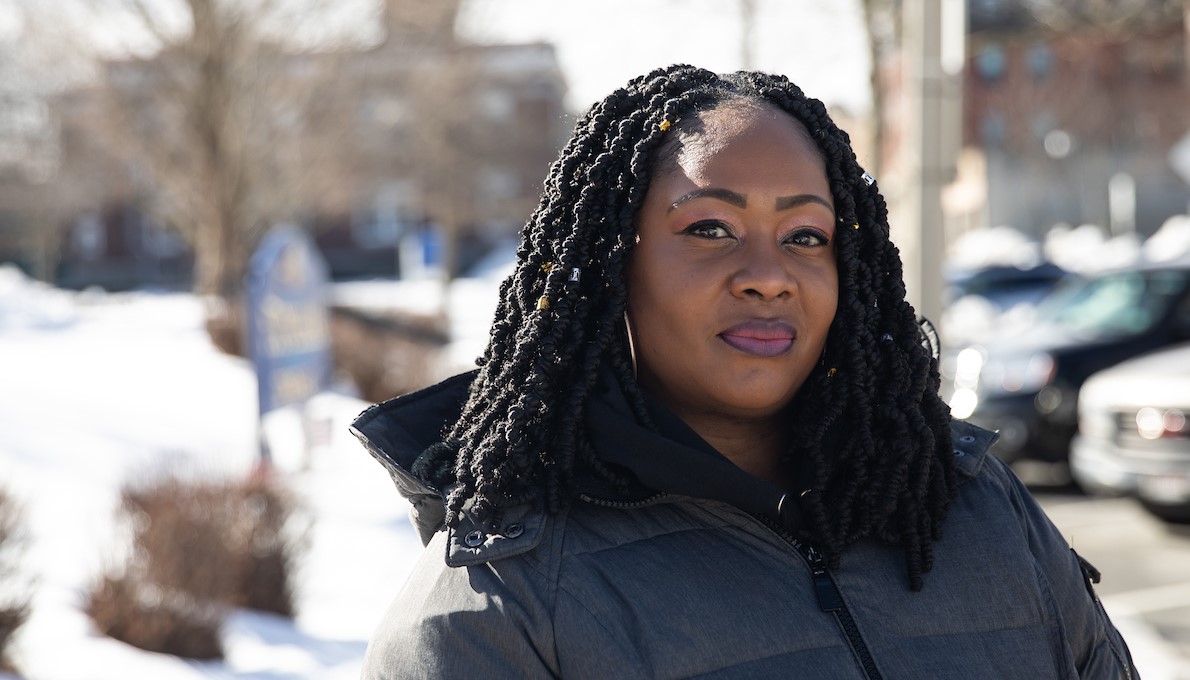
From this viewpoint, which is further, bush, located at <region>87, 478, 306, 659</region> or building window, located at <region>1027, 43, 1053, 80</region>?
building window, located at <region>1027, 43, 1053, 80</region>

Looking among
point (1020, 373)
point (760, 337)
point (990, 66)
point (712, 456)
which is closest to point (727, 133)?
point (760, 337)

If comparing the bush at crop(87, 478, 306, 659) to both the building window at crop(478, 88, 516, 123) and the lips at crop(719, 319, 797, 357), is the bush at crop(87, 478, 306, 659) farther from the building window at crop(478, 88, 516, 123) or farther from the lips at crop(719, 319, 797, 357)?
the building window at crop(478, 88, 516, 123)

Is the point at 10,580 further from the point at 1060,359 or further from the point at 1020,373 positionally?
the point at 1060,359

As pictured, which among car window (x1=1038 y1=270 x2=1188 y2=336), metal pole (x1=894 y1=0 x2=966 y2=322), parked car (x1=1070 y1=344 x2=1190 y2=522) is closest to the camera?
metal pole (x1=894 y1=0 x2=966 y2=322)

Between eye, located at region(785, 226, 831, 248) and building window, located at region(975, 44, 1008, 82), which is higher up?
building window, located at region(975, 44, 1008, 82)

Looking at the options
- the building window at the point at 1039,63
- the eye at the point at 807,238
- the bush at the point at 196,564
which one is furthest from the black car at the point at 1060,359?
the building window at the point at 1039,63

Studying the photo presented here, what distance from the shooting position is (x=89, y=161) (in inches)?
840

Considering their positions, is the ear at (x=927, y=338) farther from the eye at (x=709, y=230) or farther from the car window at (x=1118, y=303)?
the car window at (x=1118, y=303)

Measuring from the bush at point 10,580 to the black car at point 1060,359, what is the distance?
22.1ft

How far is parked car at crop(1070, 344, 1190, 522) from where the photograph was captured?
7566mm

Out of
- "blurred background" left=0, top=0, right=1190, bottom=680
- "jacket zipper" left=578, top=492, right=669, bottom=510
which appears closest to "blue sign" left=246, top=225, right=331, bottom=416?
"blurred background" left=0, top=0, right=1190, bottom=680

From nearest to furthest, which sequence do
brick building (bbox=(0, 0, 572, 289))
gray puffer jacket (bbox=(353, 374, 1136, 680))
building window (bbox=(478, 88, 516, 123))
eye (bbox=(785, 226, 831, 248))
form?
1. gray puffer jacket (bbox=(353, 374, 1136, 680))
2. eye (bbox=(785, 226, 831, 248))
3. brick building (bbox=(0, 0, 572, 289))
4. building window (bbox=(478, 88, 516, 123))

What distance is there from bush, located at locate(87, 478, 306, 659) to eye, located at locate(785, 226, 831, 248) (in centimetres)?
365

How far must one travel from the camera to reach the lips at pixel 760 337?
179 cm
